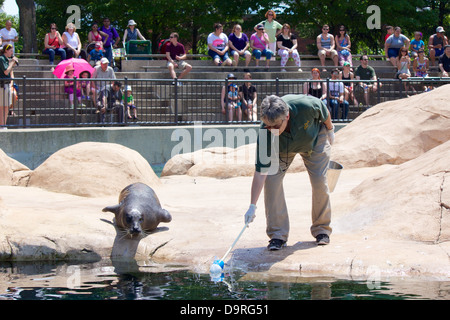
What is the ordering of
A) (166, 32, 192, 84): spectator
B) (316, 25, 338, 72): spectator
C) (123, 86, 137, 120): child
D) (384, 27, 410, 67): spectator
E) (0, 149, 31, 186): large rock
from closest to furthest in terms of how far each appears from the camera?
(0, 149, 31, 186): large rock < (123, 86, 137, 120): child < (166, 32, 192, 84): spectator < (316, 25, 338, 72): spectator < (384, 27, 410, 67): spectator

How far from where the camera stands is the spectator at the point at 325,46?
19.9m

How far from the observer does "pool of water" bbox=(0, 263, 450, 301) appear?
567 cm

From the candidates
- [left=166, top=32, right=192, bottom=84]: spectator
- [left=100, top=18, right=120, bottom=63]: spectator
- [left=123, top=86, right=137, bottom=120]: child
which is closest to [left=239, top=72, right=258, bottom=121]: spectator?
[left=123, top=86, right=137, bottom=120]: child

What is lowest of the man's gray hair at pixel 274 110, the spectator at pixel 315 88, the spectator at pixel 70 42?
the spectator at pixel 315 88

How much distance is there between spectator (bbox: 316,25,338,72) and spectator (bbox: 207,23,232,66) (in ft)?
9.66

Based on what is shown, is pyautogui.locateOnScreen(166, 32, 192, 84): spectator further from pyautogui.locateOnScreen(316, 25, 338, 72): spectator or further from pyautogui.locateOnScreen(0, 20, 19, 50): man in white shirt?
pyautogui.locateOnScreen(0, 20, 19, 50): man in white shirt

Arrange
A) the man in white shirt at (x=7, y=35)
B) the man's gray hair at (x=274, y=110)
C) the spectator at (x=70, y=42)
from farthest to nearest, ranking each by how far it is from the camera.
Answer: the man in white shirt at (x=7, y=35) → the spectator at (x=70, y=42) → the man's gray hair at (x=274, y=110)

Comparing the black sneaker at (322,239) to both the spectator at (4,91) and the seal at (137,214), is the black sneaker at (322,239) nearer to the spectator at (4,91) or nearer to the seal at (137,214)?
the seal at (137,214)

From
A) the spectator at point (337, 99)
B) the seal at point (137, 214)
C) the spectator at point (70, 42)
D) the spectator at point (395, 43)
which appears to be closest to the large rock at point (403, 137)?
the spectator at point (337, 99)

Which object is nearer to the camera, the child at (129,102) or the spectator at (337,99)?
the child at (129,102)

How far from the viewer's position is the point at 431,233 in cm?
693

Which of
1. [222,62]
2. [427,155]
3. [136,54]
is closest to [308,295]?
[427,155]

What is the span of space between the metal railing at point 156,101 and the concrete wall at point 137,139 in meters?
0.39
